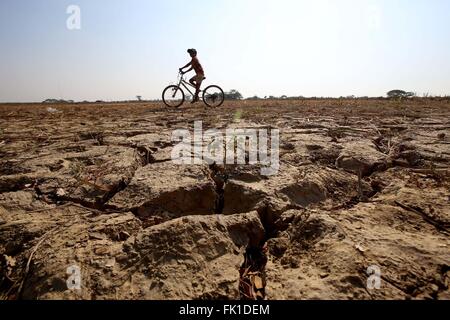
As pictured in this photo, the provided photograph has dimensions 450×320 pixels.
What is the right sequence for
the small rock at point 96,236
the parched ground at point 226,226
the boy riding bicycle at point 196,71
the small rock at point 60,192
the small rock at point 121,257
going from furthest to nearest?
the boy riding bicycle at point 196,71
the small rock at point 60,192
the small rock at point 96,236
the small rock at point 121,257
the parched ground at point 226,226

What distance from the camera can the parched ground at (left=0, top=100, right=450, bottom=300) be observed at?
1.15m

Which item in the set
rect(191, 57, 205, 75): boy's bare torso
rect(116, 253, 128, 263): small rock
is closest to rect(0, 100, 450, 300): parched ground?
rect(116, 253, 128, 263): small rock

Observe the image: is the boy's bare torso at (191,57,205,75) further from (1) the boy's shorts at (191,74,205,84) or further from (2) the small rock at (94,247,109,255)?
(2) the small rock at (94,247,109,255)

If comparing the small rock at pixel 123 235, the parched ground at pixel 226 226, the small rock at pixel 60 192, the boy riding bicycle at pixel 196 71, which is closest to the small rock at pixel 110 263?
the parched ground at pixel 226 226

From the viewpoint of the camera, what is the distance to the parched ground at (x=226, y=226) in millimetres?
1146

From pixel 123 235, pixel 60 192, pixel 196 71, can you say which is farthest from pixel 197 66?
pixel 123 235

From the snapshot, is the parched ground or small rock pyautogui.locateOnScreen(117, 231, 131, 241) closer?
the parched ground

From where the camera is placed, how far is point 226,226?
1.49 m

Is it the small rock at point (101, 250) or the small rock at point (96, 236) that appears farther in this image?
the small rock at point (96, 236)

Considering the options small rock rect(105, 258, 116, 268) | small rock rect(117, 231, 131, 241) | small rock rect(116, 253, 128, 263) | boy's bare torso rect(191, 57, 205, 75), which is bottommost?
small rock rect(105, 258, 116, 268)

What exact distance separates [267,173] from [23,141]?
2892 mm

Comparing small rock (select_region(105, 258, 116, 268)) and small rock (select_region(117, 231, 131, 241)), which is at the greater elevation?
small rock (select_region(117, 231, 131, 241))

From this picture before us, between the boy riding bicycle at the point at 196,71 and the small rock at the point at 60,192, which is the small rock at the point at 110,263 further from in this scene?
the boy riding bicycle at the point at 196,71
